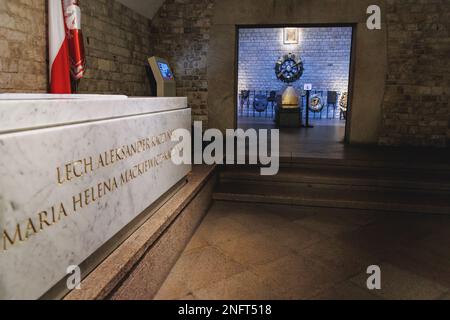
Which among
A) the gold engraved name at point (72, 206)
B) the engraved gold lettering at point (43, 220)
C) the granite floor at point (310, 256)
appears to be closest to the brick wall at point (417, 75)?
the granite floor at point (310, 256)

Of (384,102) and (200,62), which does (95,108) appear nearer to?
(200,62)

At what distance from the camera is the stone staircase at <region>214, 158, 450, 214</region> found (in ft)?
12.1

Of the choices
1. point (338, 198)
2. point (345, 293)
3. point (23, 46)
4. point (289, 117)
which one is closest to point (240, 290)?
point (345, 293)

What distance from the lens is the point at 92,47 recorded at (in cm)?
452

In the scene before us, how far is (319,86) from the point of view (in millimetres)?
11773

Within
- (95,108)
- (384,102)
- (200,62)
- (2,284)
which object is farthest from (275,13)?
(2,284)

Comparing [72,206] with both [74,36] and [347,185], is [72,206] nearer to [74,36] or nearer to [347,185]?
[74,36]

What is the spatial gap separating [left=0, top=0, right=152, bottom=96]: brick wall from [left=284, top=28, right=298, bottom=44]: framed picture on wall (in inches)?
250

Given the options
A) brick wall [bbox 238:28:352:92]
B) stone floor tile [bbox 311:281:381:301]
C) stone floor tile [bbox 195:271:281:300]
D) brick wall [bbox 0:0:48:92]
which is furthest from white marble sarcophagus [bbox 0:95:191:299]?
brick wall [bbox 238:28:352:92]

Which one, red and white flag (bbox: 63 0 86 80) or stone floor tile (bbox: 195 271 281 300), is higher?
red and white flag (bbox: 63 0 86 80)

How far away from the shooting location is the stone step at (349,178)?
12.8 ft

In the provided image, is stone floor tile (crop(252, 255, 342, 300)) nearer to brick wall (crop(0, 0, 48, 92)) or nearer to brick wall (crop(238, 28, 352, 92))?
brick wall (crop(0, 0, 48, 92))

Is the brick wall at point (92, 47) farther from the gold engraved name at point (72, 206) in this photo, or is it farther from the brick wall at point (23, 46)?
the gold engraved name at point (72, 206)

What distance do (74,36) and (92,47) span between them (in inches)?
32.9
